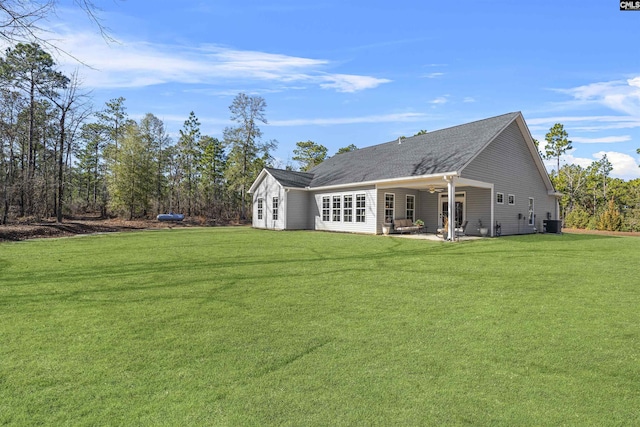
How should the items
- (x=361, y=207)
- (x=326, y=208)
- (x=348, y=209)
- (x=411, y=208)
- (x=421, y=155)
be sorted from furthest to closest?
(x=326, y=208) < (x=348, y=209) < (x=411, y=208) < (x=361, y=207) < (x=421, y=155)

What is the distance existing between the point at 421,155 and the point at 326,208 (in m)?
6.01

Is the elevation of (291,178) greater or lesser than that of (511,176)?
greater

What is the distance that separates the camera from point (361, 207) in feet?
55.9

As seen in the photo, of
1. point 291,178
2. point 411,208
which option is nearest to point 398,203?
point 411,208

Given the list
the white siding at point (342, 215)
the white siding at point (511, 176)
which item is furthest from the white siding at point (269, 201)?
the white siding at point (511, 176)

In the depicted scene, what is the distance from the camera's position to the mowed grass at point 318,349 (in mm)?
2129

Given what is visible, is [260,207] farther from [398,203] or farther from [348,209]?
[398,203]

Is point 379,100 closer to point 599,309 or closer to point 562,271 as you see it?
point 562,271

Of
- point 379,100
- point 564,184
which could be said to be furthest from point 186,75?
point 564,184

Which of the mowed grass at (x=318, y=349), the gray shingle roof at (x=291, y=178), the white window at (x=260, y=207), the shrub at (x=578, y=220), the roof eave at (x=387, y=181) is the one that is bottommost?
the mowed grass at (x=318, y=349)

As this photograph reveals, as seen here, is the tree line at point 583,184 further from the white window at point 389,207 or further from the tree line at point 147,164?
the white window at point 389,207

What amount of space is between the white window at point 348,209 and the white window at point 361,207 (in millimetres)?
488

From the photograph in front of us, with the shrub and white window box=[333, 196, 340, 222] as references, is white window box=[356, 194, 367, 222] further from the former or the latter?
the shrub

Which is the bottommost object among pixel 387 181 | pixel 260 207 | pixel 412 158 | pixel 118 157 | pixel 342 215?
pixel 342 215
